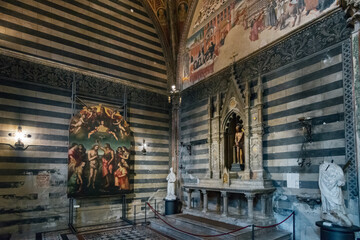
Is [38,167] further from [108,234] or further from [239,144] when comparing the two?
[239,144]

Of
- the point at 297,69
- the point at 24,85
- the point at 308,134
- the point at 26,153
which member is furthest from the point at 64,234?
the point at 297,69

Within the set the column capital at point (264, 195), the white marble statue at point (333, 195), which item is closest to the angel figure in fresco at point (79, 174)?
Result: the column capital at point (264, 195)

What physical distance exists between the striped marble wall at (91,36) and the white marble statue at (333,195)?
35.4 ft

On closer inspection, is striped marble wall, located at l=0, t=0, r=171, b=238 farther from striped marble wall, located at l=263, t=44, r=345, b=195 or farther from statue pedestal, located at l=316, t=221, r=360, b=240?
statue pedestal, located at l=316, t=221, r=360, b=240

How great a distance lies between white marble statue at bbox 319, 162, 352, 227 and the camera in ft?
23.0

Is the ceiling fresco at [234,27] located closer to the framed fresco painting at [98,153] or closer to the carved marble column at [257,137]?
the carved marble column at [257,137]

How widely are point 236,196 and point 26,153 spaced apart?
352 inches

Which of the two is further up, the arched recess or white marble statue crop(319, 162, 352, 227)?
the arched recess

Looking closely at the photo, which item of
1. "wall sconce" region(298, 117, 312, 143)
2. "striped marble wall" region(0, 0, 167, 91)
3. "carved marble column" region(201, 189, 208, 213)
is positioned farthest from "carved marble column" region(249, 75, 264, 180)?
"striped marble wall" region(0, 0, 167, 91)

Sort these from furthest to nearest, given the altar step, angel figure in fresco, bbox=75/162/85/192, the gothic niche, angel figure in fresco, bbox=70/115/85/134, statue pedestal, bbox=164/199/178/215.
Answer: statue pedestal, bbox=164/199/178/215 → angel figure in fresco, bbox=70/115/85/134 → angel figure in fresco, bbox=75/162/85/192 → the gothic niche → the altar step

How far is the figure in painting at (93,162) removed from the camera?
41.1 feet

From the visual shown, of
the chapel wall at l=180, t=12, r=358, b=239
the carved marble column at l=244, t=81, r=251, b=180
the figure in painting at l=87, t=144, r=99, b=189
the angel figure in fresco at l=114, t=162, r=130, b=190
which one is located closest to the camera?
the chapel wall at l=180, t=12, r=358, b=239

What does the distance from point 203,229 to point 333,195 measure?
466 cm

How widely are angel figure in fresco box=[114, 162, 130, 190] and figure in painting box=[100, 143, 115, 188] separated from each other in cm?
39
